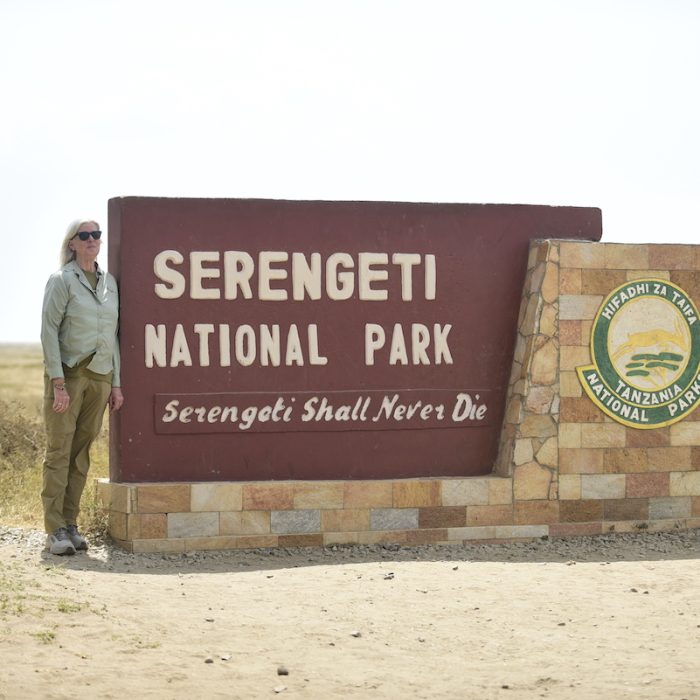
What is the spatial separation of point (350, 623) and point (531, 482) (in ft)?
9.83

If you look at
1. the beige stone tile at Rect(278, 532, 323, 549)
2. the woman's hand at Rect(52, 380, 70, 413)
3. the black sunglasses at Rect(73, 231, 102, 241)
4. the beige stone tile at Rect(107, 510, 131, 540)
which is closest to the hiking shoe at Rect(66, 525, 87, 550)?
the beige stone tile at Rect(107, 510, 131, 540)

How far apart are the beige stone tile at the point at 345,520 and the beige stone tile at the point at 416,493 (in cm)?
26

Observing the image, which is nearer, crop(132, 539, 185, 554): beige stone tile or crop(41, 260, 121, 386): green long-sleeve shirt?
crop(41, 260, 121, 386): green long-sleeve shirt

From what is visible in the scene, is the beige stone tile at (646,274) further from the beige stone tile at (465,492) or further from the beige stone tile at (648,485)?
the beige stone tile at (465,492)

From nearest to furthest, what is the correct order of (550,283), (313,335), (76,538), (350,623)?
(350,623)
(76,538)
(313,335)
(550,283)

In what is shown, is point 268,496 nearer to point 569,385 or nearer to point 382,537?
point 382,537

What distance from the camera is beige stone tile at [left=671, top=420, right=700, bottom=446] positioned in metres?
9.94

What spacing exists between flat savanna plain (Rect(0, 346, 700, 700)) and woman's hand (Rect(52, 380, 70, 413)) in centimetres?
103

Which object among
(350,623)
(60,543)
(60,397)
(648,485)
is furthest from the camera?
(648,485)

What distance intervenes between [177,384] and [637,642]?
3984 mm

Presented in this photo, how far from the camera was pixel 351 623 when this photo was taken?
6934 millimetres

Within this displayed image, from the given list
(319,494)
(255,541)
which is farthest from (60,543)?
(319,494)

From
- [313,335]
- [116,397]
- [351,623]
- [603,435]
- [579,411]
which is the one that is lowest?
[351,623]

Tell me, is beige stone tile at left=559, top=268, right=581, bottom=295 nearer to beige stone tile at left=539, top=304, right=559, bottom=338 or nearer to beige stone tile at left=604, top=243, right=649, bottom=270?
beige stone tile at left=539, top=304, right=559, bottom=338
